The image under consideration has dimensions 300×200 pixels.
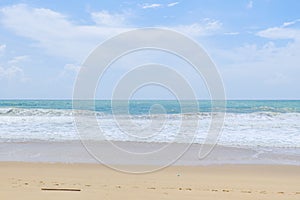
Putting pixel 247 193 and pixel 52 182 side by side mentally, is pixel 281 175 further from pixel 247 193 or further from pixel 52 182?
pixel 52 182

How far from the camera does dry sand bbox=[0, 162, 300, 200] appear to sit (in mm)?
5562

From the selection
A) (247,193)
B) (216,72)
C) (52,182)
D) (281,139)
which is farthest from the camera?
(281,139)

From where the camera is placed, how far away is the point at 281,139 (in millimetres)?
12945

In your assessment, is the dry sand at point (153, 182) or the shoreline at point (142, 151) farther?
the shoreline at point (142, 151)

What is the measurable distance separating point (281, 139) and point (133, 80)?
23.3 feet

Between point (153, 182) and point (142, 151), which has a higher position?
point (142, 151)

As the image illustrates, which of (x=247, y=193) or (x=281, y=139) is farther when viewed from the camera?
(x=281, y=139)

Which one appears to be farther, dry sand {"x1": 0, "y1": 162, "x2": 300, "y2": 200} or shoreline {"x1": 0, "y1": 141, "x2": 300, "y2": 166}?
shoreline {"x1": 0, "y1": 141, "x2": 300, "y2": 166}

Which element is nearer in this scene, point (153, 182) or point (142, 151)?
point (153, 182)

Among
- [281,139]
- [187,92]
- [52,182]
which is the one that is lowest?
[52,182]

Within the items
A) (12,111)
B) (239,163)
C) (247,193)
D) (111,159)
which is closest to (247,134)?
(239,163)

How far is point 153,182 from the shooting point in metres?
6.62

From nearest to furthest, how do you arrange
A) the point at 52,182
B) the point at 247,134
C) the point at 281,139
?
the point at 52,182 → the point at 281,139 → the point at 247,134

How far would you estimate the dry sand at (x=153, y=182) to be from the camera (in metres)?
5.56
